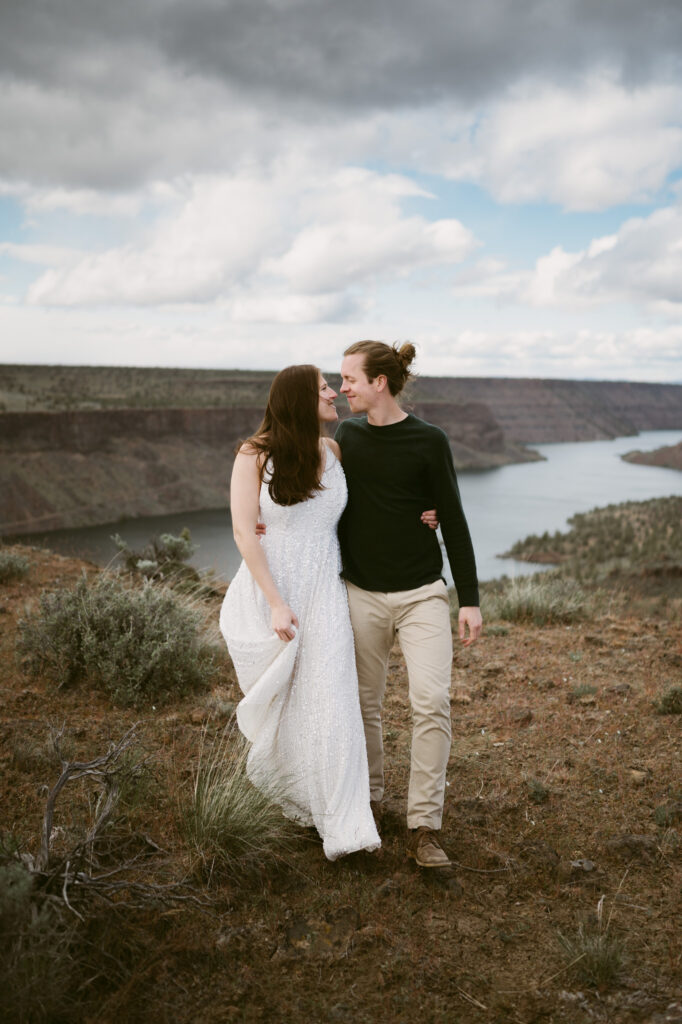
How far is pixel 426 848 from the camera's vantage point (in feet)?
9.01

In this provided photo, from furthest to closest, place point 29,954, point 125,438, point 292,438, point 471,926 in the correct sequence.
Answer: point 125,438
point 292,438
point 471,926
point 29,954

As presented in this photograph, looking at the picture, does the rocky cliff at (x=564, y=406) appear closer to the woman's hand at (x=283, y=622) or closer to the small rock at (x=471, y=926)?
the woman's hand at (x=283, y=622)

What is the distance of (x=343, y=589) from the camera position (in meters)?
2.96

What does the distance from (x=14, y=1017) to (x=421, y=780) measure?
5.01 feet

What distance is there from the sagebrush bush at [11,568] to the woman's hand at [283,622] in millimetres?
5159

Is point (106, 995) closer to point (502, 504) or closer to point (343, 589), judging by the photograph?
point (343, 589)

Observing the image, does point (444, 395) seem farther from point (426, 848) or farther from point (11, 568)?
point (426, 848)

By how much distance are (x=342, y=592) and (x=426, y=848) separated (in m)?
0.99

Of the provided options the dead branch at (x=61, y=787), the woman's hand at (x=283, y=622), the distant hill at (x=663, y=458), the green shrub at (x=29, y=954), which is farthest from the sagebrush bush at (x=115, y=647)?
the distant hill at (x=663, y=458)

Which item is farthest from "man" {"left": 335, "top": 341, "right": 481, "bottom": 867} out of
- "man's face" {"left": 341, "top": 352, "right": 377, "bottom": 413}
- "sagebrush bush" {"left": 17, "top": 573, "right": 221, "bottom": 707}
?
"sagebrush bush" {"left": 17, "top": 573, "right": 221, "bottom": 707}

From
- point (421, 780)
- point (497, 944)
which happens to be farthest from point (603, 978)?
point (421, 780)

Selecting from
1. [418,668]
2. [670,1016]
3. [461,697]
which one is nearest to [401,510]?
[418,668]

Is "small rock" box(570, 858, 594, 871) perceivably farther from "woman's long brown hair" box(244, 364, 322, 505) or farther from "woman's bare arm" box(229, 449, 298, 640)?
"woman's long brown hair" box(244, 364, 322, 505)

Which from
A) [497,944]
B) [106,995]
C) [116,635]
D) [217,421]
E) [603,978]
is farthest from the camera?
[217,421]
